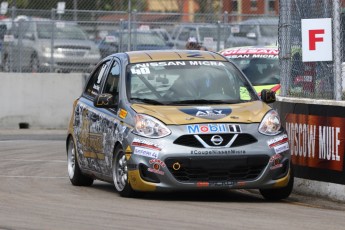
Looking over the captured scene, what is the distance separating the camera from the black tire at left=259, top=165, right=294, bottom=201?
1177cm

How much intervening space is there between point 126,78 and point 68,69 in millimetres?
13931

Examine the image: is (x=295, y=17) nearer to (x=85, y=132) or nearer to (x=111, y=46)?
(x=85, y=132)

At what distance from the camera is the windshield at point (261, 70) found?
19652 millimetres

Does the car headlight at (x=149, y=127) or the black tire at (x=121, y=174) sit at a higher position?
the car headlight at (x=149, y=127)

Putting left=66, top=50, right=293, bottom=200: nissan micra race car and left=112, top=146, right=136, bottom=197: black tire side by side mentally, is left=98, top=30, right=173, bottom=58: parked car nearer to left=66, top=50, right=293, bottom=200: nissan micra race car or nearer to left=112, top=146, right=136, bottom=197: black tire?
left=66, top=50, right=293, bottom=200: nissan micra race car

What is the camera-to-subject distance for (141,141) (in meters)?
11.5

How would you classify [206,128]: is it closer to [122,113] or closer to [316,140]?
[122,113]

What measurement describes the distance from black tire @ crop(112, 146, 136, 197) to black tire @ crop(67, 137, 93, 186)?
5.42 feet

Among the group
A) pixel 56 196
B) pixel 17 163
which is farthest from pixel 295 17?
pixel 17 163

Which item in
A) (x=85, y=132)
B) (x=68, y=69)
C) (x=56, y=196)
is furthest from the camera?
(x=68, y=69)

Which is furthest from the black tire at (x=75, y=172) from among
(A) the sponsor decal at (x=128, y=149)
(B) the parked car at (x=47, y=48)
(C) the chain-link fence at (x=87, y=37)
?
(B) the parked car at (x=47, y=48)

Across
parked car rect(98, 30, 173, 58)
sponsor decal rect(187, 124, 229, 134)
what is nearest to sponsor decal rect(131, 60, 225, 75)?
sponsor decal rect(187, 124, 229, 134)

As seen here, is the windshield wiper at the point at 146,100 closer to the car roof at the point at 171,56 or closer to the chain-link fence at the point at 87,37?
the car roof at the point at 171,56

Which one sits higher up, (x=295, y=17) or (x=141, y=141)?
(x=295, y=17)
